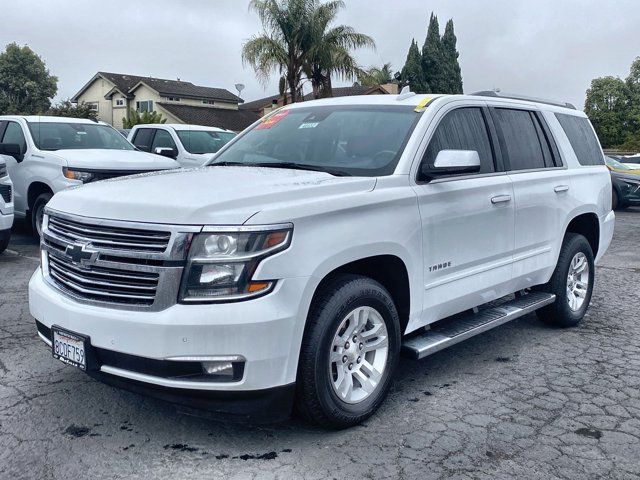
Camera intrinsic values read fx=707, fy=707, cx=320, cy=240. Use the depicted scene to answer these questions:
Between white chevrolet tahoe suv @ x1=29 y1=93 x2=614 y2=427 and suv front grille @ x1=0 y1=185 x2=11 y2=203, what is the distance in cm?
403

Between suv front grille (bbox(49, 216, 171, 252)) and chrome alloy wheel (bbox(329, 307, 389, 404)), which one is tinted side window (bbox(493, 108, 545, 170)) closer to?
chrome alloy wheel (bbox(329, 307, 389, 404))

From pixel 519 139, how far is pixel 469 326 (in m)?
1.66

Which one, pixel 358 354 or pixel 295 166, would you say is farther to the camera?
pixel 295 166

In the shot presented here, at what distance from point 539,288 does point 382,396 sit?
240 cm

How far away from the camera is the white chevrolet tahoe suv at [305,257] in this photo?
10.8 ft

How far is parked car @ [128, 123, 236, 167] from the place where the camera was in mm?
13203

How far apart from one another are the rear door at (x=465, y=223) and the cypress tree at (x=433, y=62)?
180 feet

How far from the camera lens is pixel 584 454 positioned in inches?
143

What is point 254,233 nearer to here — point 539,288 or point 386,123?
point 386,123

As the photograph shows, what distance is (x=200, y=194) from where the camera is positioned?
3.56 m

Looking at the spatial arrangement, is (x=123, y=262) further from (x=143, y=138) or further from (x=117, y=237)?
(x=143, y=138)

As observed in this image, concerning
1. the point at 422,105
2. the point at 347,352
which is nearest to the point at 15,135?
the point at 422,105

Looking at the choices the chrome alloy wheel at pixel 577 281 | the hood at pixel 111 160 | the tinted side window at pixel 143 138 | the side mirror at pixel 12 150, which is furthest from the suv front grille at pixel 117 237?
the tinted side window at pixel 143 138

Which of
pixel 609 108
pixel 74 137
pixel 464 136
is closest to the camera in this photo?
pixel 464 136
